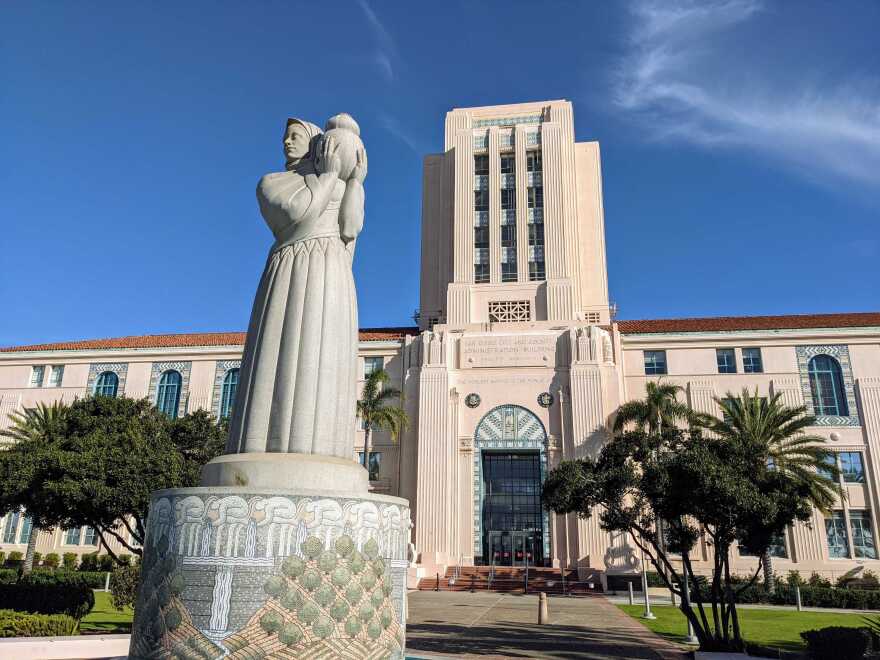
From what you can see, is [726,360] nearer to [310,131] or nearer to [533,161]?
[533,161]

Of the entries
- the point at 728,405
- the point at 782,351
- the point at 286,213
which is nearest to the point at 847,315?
the point at 782,351

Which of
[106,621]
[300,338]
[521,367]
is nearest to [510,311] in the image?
[521,367]

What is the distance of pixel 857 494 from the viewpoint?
37156mm

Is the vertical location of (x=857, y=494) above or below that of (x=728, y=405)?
below

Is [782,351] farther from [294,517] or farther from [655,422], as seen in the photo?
[294,517]

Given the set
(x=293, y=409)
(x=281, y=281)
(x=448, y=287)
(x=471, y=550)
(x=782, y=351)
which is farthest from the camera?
(x=448, y=287)

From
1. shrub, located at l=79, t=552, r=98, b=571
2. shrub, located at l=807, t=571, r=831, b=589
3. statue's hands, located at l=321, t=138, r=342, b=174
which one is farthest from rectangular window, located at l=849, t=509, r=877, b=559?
shrub, located at l=79, t=552, r=98, b=571

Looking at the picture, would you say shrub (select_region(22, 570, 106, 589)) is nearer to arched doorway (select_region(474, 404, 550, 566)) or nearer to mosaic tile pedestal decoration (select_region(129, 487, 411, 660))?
arched doorway (select_region(474, 404, 550, 566))

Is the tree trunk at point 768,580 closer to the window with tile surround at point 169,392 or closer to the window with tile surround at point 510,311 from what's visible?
the window with tile surround at point 510,311

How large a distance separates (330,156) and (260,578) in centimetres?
538

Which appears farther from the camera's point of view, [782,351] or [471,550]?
[782,351]

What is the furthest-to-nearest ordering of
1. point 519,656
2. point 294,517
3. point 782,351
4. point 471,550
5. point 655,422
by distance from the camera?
point 782,351 → point 471,550 → point 655,422 → point 519,656 → point 294,517

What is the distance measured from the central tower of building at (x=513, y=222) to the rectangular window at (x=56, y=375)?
1055 inches

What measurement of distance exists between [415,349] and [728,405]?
1989 cm
